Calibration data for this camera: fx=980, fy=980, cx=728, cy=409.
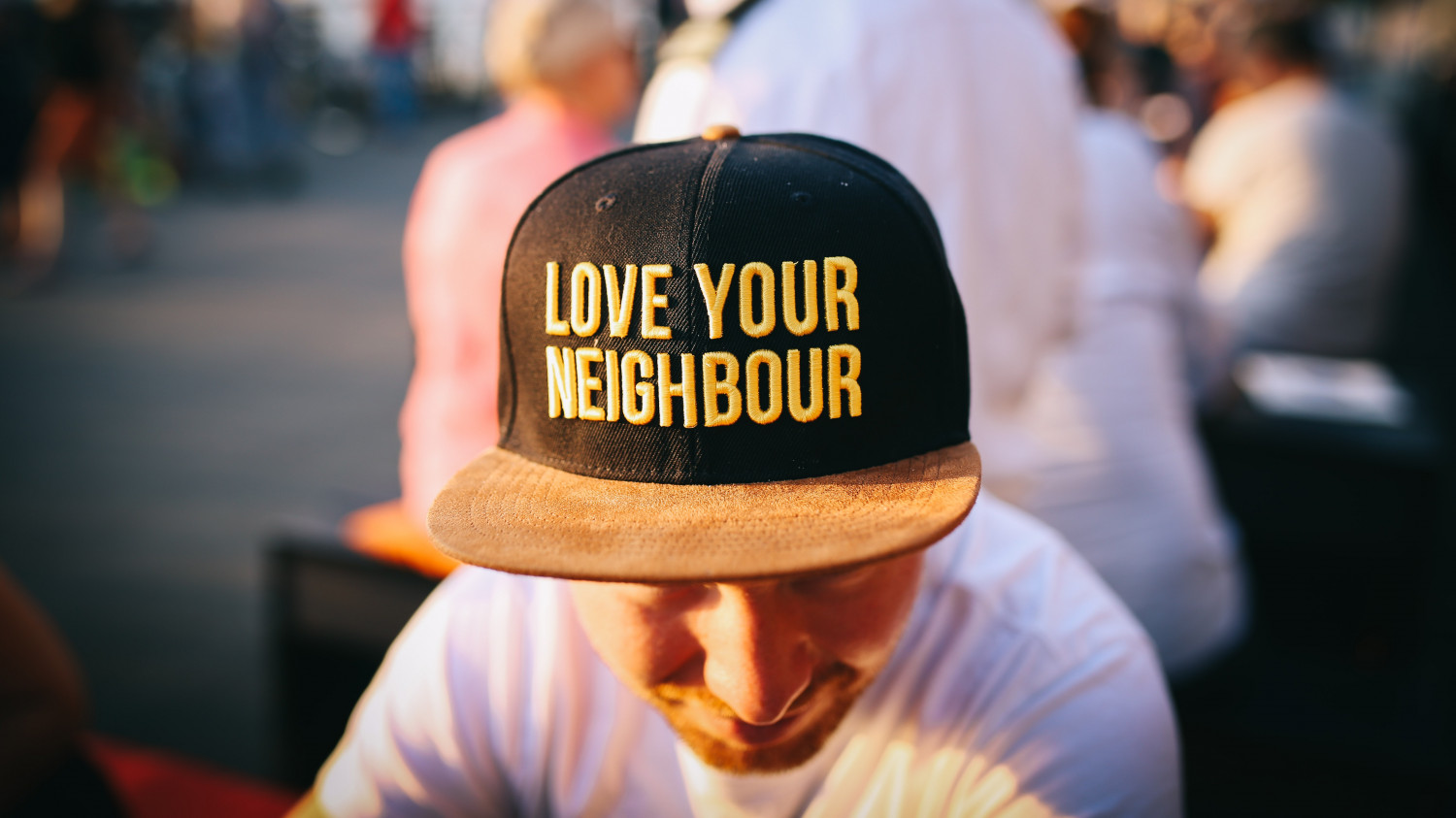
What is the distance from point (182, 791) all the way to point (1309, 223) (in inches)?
160

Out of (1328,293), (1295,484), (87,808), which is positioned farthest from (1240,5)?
(87,808)

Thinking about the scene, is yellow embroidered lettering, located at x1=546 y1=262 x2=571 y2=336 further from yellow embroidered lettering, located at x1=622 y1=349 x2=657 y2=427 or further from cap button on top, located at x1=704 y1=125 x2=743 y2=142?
cap button on top, located at x1=704 y1=125 x2=743 y2=142

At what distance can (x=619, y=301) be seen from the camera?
2.82 feet

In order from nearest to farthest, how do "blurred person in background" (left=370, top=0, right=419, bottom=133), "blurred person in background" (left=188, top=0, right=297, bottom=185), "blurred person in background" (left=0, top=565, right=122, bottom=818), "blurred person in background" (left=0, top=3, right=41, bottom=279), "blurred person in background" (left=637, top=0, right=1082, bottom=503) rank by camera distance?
1. "blurred person in background" (left=0, top=565, right=122, bottom=818)
2. "blurred person in background" (left=637, top=0, right=1082, bottom=503)
3. "blurred person in background" (left=0, top=3, right=41, bottom=279)
4. "blurred person in background" (left=188, top=0, right=297, bottom=185)
5. "blurred person in background" (left=370, top=0, right=419, bottom=133)

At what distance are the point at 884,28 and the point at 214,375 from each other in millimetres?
5287

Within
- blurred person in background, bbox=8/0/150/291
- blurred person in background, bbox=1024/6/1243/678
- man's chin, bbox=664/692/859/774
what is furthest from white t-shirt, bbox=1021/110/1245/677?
blurred person in background, bbox=8/0/150/291

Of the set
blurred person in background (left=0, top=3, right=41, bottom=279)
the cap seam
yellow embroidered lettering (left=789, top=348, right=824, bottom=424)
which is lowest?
the cap seam

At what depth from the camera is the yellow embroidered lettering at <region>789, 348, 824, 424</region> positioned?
0.85 m

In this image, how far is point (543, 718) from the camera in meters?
1.19

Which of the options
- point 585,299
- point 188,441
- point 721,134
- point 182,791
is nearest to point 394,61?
point 188,441

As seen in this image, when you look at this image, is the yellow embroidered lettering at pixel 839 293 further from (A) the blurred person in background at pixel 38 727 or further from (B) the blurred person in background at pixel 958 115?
(A) the blurred person in background at pixel 38 727

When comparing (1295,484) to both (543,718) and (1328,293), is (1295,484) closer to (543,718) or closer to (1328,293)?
(1328,293)

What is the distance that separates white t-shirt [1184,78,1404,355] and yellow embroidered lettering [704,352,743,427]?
3521 mm

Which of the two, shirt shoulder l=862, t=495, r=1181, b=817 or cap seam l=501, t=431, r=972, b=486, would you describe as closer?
cap seam l=501, t=431, r=972, b=486
